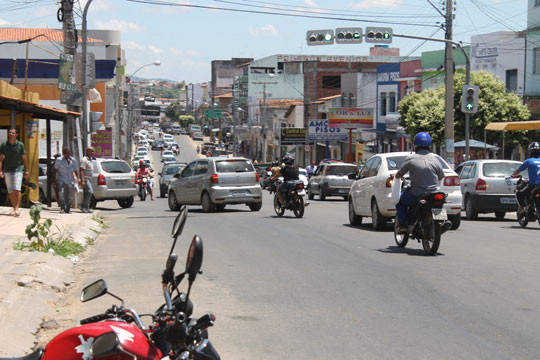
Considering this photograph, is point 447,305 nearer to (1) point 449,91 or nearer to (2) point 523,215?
(2) point 523,215

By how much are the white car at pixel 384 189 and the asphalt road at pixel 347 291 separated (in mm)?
536

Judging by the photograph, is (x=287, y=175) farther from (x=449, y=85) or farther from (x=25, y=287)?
(x=25, y=287)

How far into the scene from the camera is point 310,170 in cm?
5006

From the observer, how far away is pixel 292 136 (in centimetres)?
7988

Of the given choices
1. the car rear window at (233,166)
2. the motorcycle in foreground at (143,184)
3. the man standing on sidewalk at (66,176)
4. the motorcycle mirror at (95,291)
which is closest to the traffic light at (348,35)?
the car rear window at (233,166)

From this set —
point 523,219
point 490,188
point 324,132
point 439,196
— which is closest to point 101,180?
point 490,188

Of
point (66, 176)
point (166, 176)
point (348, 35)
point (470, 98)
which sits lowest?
point (166, 176)

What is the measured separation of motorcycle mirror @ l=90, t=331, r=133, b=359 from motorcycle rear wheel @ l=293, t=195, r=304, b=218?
713 inches

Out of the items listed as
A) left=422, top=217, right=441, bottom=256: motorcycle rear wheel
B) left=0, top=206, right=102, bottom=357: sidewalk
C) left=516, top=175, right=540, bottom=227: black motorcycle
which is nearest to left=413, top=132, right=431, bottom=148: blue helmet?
left=422, top=217, right=441, bottom=256: motorcycle rear wheel

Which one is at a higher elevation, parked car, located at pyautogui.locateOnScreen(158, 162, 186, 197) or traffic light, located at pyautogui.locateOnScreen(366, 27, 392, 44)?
traffic light, located at pyautogui.locateOnScreen(366, 27, 392, 44)

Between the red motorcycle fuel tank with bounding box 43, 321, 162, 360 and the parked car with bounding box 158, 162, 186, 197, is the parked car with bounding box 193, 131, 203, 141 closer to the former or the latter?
the parked car with bounding box 158, 162, 186, 197

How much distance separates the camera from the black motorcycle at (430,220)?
39.8ft

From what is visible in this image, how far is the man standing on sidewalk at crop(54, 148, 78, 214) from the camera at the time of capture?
818 inches

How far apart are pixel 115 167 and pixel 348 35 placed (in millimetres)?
9444
